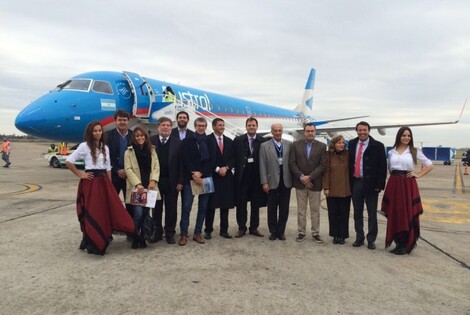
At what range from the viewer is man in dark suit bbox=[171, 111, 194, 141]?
5.67 m

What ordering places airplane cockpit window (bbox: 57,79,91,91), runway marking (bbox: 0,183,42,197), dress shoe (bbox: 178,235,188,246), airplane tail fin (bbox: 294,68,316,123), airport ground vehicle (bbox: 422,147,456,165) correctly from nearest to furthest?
dress shoe (bbox: 178,235,188,246)
runway marking (bbox: 0,183,42,197)
airplane cockpit window (bbox: 57,79,91,91)
airplane tail fin (bbox: 294,68,316,123)
airport ground vehicle (bbox: 422,147,456,165)

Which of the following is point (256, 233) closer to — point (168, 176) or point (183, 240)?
point (183, 240)

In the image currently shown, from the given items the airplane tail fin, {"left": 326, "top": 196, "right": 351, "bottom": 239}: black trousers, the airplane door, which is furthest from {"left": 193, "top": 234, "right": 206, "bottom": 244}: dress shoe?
the airplane tail fin

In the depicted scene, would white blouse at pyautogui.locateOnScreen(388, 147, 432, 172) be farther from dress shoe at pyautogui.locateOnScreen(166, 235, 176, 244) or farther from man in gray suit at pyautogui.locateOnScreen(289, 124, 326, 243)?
dress shoe at pyautogui.locateOnScreen(166, 235, 176, 244)

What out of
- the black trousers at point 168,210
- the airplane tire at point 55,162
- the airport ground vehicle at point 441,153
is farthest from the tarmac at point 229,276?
the airport ground vehicle at point 441,153

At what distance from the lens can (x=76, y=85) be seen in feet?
38.9

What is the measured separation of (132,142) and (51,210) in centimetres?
352

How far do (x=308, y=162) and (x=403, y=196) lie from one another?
1.41 metres

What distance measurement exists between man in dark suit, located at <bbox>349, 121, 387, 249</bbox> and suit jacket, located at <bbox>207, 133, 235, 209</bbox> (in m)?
1.82

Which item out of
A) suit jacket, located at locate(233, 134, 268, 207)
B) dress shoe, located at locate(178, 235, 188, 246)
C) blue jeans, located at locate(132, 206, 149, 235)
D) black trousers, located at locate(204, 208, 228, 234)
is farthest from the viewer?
suit jacket, located at locate(233, 134, 268, 207)

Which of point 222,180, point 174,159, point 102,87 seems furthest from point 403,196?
point 102,87

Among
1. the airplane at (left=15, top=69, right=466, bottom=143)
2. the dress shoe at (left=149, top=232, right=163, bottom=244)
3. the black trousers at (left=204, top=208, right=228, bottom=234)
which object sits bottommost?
the dress shoe at (left=149, top=232, right=163, bottom=244)

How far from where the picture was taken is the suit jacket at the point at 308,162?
5.63 m

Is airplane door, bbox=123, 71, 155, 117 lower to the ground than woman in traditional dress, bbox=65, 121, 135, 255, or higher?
higher
